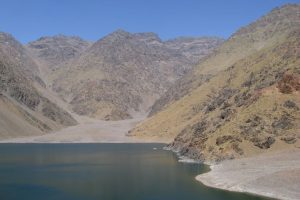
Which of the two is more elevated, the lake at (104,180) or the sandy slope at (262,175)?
the sandy slope at (262,175)

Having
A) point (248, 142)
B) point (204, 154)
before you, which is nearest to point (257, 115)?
point (248, 142)

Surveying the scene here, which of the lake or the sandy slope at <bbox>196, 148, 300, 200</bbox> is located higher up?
the sandy slope at <bbox>196, 148, 300, 200</bbox>

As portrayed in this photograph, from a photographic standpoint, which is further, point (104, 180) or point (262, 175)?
point (104, 180)

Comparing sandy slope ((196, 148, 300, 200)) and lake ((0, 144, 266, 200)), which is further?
lake ((0, 144, 266, 200))

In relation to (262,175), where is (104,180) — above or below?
below
